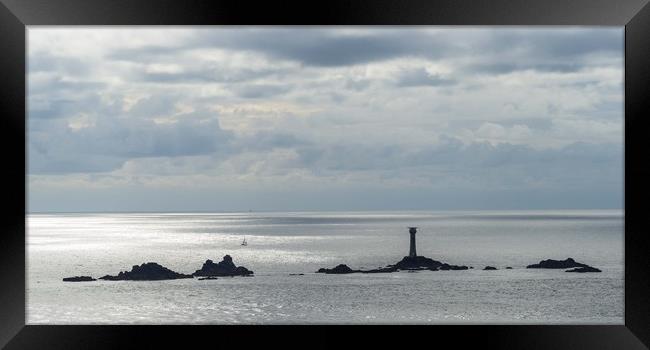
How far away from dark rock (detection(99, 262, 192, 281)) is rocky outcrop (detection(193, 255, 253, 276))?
108 centimetres

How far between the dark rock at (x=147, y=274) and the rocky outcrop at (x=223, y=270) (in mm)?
1081

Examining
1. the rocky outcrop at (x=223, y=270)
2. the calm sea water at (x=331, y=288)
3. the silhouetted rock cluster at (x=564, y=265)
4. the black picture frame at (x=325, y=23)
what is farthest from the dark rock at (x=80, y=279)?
the black picture frame at (x=325, y=23)

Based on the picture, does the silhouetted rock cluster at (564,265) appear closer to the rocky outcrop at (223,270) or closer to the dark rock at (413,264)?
the dark rock at (413,264)

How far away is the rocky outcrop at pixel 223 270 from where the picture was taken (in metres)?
37.1

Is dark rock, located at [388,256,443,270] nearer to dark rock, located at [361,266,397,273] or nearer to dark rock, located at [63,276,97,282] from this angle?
dark rock, located at [361,266,397,273]

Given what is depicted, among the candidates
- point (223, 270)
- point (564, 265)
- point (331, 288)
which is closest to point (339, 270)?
point (331, 288)

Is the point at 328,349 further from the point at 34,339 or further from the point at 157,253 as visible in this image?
the point at 157,253

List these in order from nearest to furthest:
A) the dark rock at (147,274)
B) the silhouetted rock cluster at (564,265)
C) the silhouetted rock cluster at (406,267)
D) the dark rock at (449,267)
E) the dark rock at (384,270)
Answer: the dark rock at (384,270), the silhouetted rock cluster at (406,267), the dark rock at (147,274), the dark rock at (449,267), the silhouetted rock cluster at (564,265)

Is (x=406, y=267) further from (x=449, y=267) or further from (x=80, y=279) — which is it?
(x=80, y=279)

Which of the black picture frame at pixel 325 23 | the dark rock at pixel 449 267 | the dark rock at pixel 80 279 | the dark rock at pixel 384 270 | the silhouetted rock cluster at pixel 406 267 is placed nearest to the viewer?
the black picture frame at pixel 325 23

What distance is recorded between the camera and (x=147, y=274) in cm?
3997

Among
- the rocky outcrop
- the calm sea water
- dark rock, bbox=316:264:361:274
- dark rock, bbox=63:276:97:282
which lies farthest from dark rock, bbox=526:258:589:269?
dark rock, bbox=63:276:97:282

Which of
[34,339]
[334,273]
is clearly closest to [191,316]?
[334,273]

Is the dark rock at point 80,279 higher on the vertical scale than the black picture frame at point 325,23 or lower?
lower
